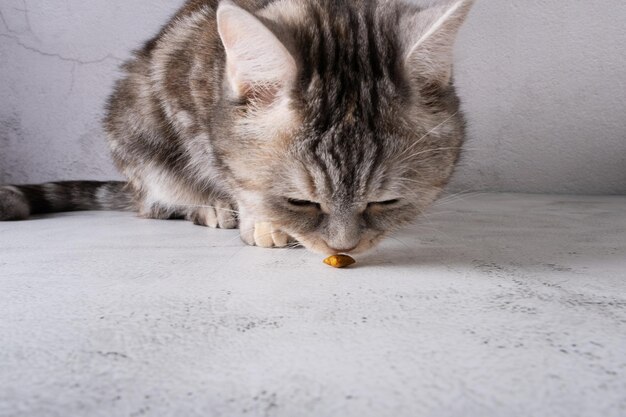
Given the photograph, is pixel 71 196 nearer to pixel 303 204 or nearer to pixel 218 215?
pixel 218 215

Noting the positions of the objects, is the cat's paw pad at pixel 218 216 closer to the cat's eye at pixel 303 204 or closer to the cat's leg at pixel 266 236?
the cat's leg at pixel 266 236

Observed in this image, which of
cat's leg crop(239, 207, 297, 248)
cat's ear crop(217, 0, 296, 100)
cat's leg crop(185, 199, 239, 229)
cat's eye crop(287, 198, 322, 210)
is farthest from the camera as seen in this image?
cat's leg crop(185, 199, 239, 229)

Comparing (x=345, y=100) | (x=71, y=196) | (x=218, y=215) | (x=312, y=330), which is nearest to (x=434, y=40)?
(x=345, y=100)

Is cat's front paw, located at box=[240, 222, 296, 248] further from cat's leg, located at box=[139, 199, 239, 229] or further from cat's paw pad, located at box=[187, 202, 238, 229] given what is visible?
cat's paw pad, located at box=[187, 202, 238, 229]

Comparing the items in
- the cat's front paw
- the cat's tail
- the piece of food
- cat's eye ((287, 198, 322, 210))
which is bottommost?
the cat's tail

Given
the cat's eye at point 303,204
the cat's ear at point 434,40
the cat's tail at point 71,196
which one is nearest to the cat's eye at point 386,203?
the cat's eye at point 303,204

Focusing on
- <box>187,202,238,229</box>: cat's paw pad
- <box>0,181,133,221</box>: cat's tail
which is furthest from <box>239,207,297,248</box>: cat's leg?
<box>0,181,133,221</box>: cat's tail
